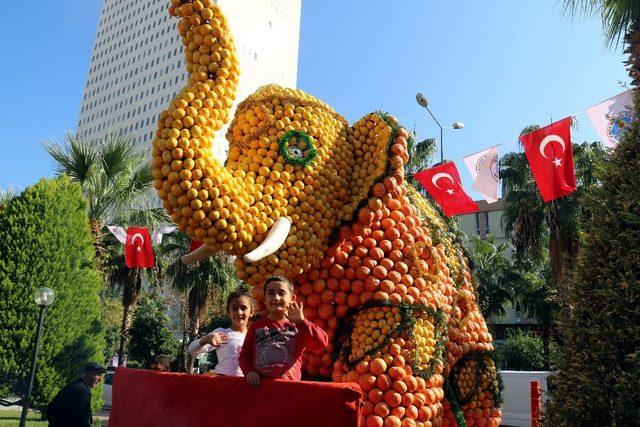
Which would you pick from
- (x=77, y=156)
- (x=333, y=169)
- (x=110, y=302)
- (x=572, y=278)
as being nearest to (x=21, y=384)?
(x=77, y=156)

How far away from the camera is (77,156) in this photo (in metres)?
13.0

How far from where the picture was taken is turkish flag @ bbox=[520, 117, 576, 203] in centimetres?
773

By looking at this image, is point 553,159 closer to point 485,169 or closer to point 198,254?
point 485,169

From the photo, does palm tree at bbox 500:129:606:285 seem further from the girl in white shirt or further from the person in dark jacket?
the person in dark jacket

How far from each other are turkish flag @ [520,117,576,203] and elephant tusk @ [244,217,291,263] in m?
4.67

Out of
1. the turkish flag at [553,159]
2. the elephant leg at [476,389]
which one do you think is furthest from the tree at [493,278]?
the elephant leg at [476,389]

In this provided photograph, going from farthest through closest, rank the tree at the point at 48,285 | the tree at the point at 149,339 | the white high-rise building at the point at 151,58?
the white high-rise building at the point at 151,58 → the tree at the point at 149,339 → the tree at the point at 48,285

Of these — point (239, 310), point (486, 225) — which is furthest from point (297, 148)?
point (486, 225)

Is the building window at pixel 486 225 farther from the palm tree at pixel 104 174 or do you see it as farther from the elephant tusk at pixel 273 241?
the elephant tusk at pixel 273 241

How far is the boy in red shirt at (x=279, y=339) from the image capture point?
296 centimetres

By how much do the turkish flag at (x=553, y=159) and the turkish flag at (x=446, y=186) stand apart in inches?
62.4

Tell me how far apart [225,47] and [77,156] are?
9.84m

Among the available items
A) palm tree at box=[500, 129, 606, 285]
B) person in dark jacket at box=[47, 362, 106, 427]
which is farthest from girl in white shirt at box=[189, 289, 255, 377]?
palm tree at box=[500, 129, 606, 285]

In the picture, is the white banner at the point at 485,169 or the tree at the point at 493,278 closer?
the white banner at the point at 485,169
